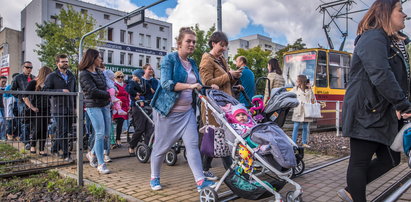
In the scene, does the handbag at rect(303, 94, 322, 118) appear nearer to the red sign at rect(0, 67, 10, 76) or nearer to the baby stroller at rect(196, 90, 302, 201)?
the baby stroller at rect(196, 90, 302, 201)

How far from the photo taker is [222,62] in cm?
470

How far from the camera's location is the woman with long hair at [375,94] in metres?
2.70

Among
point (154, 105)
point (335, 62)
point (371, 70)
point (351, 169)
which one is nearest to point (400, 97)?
point (371, 70)

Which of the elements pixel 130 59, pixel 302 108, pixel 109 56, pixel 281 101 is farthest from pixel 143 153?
pixel 130 59

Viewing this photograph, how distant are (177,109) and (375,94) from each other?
2212 millimetres

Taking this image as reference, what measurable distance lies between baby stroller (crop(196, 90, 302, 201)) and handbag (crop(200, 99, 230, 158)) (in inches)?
5.7

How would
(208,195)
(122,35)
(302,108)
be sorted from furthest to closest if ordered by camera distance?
(122,35) < (302,108) < (208,195)

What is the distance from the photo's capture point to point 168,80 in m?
3.83

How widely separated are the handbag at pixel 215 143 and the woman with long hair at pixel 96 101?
2.08m

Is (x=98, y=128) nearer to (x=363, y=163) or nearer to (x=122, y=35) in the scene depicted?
(x=363, y=163)

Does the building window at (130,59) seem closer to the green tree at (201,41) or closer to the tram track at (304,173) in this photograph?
the green tree at (201,41)

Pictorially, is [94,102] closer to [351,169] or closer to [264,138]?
[264,138]

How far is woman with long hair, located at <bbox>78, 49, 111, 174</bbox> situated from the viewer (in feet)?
16.4

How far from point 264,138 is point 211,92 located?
107 cm
